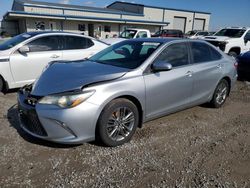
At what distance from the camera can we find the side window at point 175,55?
396 cm

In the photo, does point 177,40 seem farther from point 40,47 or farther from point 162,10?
point 162,10

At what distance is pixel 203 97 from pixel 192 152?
5.37ft

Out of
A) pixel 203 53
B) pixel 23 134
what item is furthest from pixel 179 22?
pixel 23 134

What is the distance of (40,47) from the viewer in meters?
6.09

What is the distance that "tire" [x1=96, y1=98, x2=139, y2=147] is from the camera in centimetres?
323

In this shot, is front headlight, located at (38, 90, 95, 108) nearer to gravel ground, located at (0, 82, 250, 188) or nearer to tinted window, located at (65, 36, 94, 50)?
gravel ground, located at (0, 82, 250, 188)

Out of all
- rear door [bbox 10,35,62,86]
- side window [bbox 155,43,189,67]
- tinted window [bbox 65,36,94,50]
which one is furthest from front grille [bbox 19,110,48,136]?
tinted window [bbox 65,36,94,50]

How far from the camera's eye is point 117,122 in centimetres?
344

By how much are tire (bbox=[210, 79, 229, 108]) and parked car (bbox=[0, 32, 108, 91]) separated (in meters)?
3.74

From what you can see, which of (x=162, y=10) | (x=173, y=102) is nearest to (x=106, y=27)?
(x=162, y=10)

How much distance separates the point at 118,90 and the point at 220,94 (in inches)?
116

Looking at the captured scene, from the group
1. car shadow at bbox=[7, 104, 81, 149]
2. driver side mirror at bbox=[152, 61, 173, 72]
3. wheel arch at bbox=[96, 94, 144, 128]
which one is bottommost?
car shadow at bbox=[7, 104, 81, 149]

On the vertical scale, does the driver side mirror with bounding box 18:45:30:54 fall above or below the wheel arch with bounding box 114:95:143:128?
above

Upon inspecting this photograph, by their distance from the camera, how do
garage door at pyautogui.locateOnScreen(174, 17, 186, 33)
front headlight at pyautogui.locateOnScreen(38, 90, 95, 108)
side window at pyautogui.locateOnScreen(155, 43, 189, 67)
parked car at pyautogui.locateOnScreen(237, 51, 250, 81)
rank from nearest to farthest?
1. front headlight at pyautogui.locateOnScreen(38, 90, 95, 108)
2. side window at pyautogui.locateOnScreen(155, 43, 189, 67)
3. parked car at pyautogui.locateOnScreen(237, 51, 250, 81)
4. garage door at pyautogui.locateOnScreen(174, 17, 186, 33)
